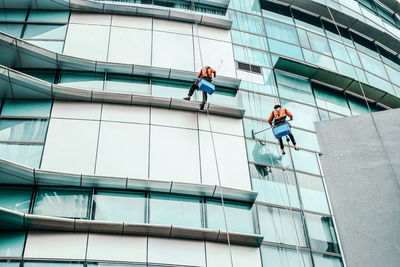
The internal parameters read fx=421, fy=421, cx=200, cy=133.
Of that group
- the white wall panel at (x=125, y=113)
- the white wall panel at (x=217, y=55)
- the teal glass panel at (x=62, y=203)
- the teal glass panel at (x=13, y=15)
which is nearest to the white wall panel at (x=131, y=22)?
the white wall panel at (x=217, y=55)

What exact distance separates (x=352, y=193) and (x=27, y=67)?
12.5 metres

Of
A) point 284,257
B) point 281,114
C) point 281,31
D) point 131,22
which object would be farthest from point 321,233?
point 131,22

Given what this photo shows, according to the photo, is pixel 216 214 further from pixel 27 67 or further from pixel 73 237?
pixel 27 67

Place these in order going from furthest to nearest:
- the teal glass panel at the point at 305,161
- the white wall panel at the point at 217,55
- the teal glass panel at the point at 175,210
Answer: the white wall panel at the point at 217,55 < the teal glass panel at the point at 305,161 < the teal glass panel at the point at 175,210

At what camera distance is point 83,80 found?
1549cm

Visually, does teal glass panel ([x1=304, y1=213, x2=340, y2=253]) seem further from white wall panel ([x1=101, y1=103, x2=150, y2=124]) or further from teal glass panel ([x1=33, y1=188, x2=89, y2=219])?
teal glass panel ([x1=33, y1=188, x2=89, y2=219])

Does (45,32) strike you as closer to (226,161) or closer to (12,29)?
(12,29)

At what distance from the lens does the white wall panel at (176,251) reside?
11.8 metres

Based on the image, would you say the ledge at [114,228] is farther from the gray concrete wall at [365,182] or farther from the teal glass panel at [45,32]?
the teal glass panel at [45,32]

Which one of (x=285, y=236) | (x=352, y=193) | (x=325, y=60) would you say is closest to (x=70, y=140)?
(x=285, y=236)

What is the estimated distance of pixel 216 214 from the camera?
1327 centimetres

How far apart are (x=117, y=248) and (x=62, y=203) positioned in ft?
7.28

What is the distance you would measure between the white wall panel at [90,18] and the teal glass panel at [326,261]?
11.8 meters

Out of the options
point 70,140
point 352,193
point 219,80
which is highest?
point 219,80
